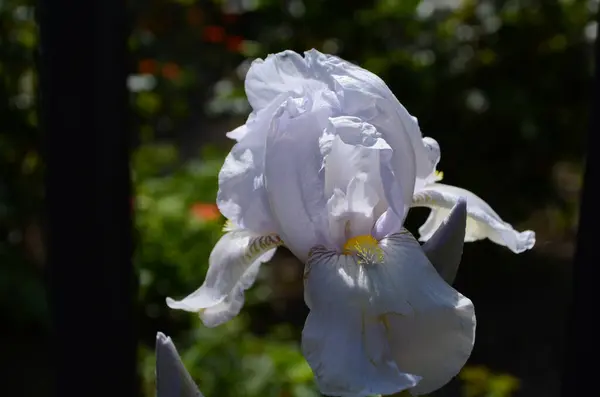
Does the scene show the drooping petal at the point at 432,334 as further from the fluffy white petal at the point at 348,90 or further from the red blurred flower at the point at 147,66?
the red blurred flower at the point at 147,66

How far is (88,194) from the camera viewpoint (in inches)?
42.2

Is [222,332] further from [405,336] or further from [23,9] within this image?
[23,9]

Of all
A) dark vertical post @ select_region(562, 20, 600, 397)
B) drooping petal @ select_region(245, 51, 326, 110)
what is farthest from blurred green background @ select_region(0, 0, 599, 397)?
drooping petal @ select_region(245, 51, 326, 110)

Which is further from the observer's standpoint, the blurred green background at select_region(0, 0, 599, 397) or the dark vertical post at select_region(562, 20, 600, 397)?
the blurred green background at select_region(0, 0, 599, 397)

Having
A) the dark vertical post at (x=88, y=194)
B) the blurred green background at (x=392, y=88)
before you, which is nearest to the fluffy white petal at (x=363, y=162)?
the dark vertical post at (x=88, y=194)

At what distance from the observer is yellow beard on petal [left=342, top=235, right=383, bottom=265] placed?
61cm

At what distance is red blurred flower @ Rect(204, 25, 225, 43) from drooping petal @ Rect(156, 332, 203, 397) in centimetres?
219

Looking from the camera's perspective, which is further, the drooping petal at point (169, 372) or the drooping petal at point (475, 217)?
the drooping petal at point (475, 217)

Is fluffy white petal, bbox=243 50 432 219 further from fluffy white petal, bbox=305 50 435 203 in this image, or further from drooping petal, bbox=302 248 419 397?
drooping petal, bbox=302 248 419 397

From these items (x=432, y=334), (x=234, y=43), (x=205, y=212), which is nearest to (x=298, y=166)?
(x=432, y=334)

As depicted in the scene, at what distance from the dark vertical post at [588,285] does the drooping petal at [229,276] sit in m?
0.43

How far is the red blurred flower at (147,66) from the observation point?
2.57 metres

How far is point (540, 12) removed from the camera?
8.37ft

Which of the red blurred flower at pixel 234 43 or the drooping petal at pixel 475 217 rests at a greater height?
the drooping petal at pixel 475 217
